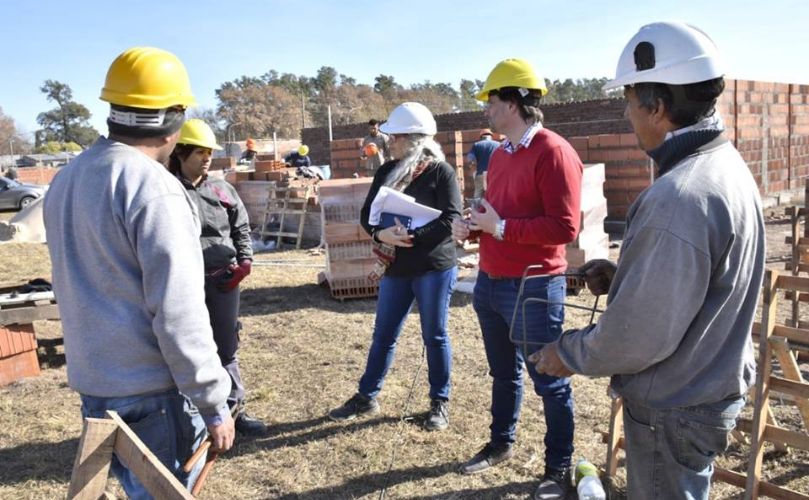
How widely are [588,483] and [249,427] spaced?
2.16 metres

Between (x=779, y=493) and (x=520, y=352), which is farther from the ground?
(x=520, y=352)

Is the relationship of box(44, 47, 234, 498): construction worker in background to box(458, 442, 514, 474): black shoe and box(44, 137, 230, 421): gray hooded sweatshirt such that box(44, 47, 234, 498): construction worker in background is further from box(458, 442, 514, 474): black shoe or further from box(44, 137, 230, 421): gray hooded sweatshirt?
box(458, 442, 514, 474): black shoe

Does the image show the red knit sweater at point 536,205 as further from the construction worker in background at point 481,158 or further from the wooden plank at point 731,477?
the construction worker in background at point 481,158

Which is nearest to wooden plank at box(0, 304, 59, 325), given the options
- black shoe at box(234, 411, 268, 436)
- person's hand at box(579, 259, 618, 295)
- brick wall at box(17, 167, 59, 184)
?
black shoe at box(234, 411, 268, 436)

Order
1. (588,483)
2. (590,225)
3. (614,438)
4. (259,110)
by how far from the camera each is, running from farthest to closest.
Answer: (259,110), (590,225), (614,438), (588,483)

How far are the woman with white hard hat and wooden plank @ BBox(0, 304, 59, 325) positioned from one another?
9.38 feet

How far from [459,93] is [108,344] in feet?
273

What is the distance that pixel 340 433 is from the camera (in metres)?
4.15

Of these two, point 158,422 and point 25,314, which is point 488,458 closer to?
point 158,422

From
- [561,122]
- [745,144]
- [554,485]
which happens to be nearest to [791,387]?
[554,485]

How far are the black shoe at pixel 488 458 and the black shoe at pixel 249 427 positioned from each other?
1371 mm

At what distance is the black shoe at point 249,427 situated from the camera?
423 cm

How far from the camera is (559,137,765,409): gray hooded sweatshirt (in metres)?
1.64

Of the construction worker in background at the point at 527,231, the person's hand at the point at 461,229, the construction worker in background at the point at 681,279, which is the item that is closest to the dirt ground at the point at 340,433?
the construction worker in background at the point at 527,231
